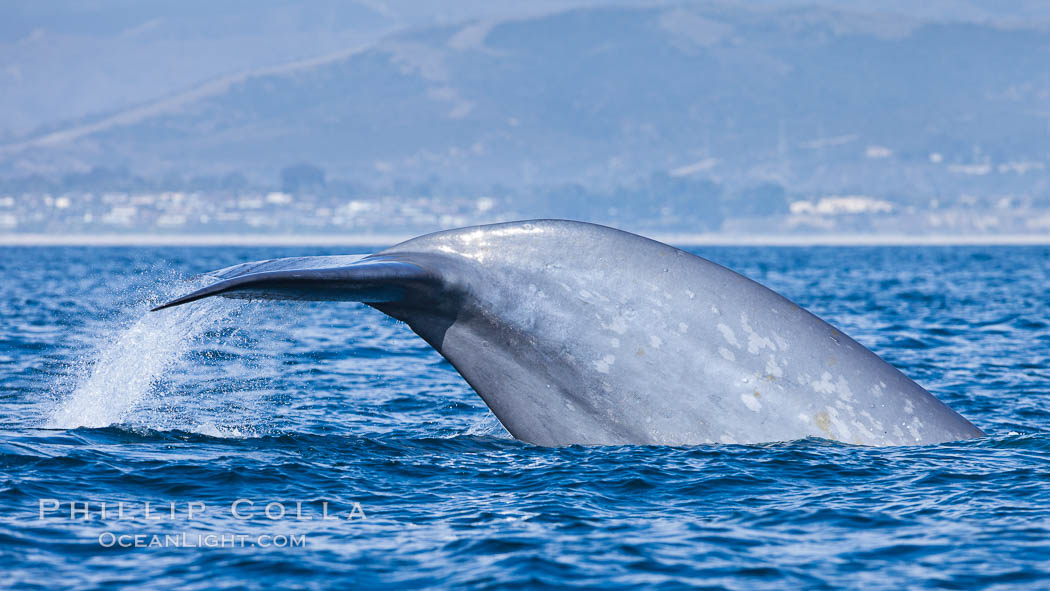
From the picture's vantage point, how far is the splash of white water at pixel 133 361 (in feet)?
34.2

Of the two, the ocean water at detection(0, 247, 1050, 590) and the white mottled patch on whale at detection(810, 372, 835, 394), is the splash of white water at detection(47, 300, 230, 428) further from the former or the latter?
the white mottled patch on whale at detection(810, 372, 835, 394)

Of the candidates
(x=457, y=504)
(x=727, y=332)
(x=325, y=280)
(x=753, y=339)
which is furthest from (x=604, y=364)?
(x=325, y=280)

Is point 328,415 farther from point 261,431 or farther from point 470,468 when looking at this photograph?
point 470,468

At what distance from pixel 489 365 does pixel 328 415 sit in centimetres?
617

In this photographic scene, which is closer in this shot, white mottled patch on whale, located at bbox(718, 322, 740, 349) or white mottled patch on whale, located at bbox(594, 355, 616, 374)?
white mottled patch on whale, located at bbox(718, 322, 740, 349)

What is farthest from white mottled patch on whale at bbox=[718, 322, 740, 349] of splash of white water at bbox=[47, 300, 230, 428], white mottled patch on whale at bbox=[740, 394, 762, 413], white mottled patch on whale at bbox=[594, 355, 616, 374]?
splash of white water at bbox=[47, 300, 230, 428]

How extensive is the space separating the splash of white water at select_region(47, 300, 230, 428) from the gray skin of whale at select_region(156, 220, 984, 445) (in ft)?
7.28

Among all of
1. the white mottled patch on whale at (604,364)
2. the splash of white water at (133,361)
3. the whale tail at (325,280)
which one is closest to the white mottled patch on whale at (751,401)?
the white mottled patch on whale at (604,364)

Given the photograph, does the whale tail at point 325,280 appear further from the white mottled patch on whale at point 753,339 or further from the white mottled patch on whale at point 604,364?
the white mottled patch on whale at point 753,339

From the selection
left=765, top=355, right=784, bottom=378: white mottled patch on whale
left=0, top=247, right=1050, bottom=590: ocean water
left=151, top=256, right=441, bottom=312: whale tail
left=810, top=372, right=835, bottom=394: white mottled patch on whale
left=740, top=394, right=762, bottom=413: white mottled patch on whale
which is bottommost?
left=0, top=247, right=1050, bottom=590: ocean water

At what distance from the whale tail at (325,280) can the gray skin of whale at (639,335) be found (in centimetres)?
3

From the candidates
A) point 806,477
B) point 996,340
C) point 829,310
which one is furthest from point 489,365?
point 829,310

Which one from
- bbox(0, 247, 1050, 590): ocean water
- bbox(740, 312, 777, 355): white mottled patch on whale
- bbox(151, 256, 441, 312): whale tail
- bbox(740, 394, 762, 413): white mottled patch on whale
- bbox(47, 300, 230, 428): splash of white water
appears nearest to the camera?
bbox(151, 256, 441, 312): whale tail

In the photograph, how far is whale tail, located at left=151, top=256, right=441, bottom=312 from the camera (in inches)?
294
